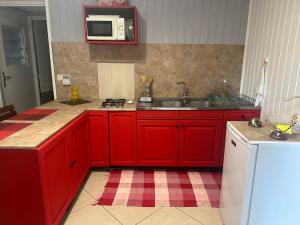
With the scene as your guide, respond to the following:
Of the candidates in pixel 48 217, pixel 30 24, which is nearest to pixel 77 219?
pixel 48 217

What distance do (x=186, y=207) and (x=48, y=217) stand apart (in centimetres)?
125

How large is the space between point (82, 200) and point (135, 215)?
1.94ft

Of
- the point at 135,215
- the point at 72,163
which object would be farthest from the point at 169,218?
the point at 72,163

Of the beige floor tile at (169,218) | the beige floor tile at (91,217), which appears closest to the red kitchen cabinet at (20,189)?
the beige floor tile at (91,217)

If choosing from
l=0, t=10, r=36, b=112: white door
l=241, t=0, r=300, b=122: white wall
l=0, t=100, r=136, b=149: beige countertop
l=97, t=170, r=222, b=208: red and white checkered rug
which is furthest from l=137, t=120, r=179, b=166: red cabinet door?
l=0, t=10, r=36, b=112: white door

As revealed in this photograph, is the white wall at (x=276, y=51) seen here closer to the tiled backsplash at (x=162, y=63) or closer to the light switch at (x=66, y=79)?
the tiled backsplash at (x=162, y=63)

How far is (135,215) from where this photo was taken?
2055 mm

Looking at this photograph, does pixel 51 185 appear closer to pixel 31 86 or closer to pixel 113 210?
pixel 113 210

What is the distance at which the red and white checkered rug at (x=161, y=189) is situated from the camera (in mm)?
2238

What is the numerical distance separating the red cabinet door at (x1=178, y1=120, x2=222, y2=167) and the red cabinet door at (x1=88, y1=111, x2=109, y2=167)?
907mm

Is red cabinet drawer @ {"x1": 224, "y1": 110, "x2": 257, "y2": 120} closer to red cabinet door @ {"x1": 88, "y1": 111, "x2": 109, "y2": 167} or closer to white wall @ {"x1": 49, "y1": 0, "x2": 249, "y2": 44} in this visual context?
white wall @ {"x1": 49, "y1": 0, "x2": 249, "y2": 44}

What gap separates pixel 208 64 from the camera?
304 cm

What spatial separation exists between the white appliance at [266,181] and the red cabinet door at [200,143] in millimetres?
1013

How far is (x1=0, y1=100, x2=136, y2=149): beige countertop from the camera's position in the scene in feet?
4.75
